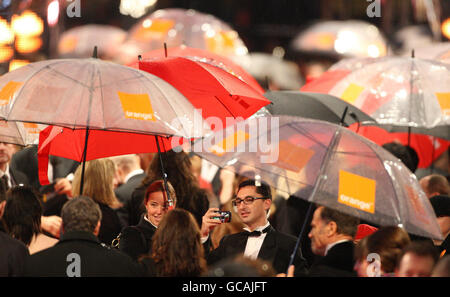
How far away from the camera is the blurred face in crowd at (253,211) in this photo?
675cm

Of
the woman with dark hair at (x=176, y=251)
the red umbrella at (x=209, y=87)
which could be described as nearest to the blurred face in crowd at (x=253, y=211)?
the red umbrella at (x=209, y=87)

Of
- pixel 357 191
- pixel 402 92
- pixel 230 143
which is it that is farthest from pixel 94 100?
pixel 402 92

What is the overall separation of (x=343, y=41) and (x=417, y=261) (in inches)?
673

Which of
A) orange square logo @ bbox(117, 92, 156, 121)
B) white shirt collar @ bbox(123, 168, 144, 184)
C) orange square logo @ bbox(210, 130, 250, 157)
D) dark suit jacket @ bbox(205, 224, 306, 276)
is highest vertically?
orange square logo @ bbox(117, 92, 156, 121)

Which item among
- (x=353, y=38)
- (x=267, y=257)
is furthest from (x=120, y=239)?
(x=353, y=38)

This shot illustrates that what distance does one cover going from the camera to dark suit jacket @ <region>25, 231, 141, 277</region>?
553cm

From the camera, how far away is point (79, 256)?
5.56 meters

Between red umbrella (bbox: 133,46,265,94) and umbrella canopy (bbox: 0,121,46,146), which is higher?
red umbrella (bbox: 133,46,265,94)

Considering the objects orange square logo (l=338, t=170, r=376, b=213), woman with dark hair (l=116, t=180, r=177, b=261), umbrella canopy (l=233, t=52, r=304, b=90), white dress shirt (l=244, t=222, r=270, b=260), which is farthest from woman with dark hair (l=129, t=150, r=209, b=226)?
umbrella canopy (l=233, t=52, r=304, b=90)

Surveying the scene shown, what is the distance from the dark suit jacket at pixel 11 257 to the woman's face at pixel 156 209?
4.91 feet

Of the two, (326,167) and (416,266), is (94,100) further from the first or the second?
(416,266)

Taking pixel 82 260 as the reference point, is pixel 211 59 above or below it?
above

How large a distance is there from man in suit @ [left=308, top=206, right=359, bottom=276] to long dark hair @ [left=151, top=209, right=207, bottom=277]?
2.52ft

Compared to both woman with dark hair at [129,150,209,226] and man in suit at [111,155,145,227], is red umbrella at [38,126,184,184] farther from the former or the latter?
man in suit at [111,155,145,227]
